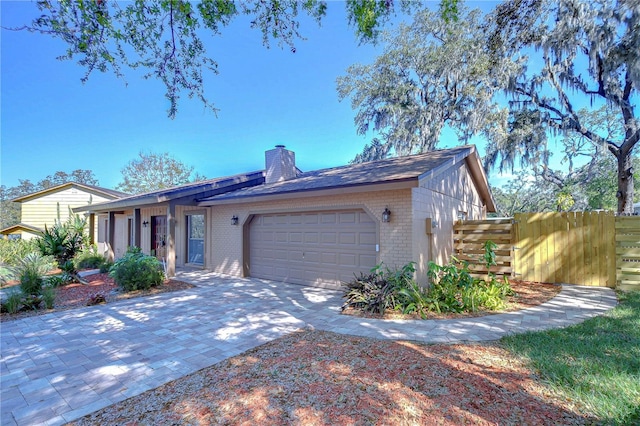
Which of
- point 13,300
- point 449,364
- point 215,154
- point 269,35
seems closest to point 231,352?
point 449,364

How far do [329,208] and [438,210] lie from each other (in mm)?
2983

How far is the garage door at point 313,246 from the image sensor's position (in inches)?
304

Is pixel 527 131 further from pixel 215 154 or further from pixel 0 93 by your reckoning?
pixel 215 154

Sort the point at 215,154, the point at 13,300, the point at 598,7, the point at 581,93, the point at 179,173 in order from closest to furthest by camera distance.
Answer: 1. the point at 13,300
2. the point at 598,7
3. the point at 581,93
4. the point at 215,154
5. the point at 179,173

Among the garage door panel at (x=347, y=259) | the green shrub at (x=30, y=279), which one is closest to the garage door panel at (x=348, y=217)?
the garage door panel at (x=347, y=259)

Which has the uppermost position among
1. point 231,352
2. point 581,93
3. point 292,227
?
point 581,93

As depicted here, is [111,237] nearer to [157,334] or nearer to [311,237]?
[311,237]

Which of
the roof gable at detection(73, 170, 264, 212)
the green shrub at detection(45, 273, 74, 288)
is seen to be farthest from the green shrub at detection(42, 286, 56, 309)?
the roof gable at detection(73, 170, 264, 212)

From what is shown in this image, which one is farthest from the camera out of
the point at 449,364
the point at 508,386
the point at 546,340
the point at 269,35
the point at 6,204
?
the point at 6,204

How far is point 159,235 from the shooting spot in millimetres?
13617

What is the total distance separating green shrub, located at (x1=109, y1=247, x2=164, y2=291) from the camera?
27.0 feet

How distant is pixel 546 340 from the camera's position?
13.4 feet

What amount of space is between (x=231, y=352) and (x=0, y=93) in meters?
8.94

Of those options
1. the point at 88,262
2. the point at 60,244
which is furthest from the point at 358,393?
the point at 88,262
